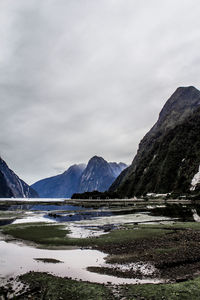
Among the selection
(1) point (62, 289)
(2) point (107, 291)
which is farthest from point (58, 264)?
(2) point (107, 291)

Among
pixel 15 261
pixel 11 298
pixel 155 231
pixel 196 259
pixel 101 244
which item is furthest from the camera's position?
pixel 155 231

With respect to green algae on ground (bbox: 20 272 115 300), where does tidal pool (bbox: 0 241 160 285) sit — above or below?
below

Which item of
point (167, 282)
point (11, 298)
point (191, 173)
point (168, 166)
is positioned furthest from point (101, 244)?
point (168, 166)

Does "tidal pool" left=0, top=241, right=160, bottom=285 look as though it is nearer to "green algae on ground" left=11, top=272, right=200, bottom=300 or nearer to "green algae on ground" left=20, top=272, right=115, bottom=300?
"green algae on ground" left=20, top=272, right=115, bottom=300

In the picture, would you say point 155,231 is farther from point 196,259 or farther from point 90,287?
point 90,287

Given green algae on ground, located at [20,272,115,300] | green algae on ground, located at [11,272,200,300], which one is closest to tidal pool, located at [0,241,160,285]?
green algae on ground, located at [20,272,115,300]

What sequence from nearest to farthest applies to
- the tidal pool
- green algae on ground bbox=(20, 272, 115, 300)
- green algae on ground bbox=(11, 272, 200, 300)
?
green algae on ground bbox=(11, 272, 200, 300) → green algae on ground bbox=(20, 272, 115, 300) → the tidal pool

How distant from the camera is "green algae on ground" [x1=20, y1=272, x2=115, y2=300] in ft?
50.6

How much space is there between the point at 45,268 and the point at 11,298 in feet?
23.9

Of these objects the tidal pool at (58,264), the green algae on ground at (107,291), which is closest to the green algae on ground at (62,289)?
the green algae on ground at (107,291)

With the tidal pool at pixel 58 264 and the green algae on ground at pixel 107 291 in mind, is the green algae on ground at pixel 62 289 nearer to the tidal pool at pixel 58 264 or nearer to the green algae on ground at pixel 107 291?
the green algae on ground at pixel 107 291

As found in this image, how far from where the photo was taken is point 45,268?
22.6 meters

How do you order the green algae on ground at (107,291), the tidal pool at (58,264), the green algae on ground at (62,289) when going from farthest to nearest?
the tidal pool at (58,264)
the green algae on ground at (62,289)
the green algae on ground at (107,291)

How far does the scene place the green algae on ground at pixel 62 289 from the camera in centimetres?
1543
